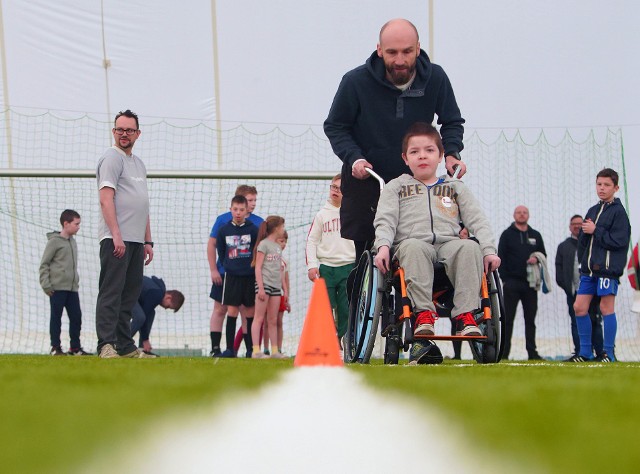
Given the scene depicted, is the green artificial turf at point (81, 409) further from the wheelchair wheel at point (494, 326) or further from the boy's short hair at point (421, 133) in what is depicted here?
the boy's short hair at point (421, 133)

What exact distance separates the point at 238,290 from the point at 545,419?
321 inches

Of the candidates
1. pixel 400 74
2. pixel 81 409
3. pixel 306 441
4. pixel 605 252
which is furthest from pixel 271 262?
pixel 306 441

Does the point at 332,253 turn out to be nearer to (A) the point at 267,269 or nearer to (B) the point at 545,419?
(A) the point at 267,269

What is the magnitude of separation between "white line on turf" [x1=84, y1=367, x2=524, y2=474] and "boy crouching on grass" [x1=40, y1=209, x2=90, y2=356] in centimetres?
846

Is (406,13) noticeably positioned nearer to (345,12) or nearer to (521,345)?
(345,12)

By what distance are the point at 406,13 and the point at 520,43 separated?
67.8 inches

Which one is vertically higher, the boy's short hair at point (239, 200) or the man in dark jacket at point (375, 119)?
the man in dark jacket at point (375, 119)

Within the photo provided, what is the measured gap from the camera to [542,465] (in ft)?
4.32

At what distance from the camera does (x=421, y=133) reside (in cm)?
521

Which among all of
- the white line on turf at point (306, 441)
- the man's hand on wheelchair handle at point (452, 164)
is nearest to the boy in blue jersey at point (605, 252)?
the man's hand on wheelchair handle at point (452, 164)

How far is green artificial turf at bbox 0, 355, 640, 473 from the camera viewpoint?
1376 mm

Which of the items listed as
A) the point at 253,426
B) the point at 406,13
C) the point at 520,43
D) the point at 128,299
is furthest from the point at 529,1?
the point at 253,426

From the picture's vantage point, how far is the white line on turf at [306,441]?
1.39m

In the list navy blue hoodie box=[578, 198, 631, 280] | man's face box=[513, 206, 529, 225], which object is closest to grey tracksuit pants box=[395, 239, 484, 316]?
navy blue hoodie box=[578, 198, 631, 280]
